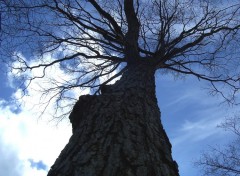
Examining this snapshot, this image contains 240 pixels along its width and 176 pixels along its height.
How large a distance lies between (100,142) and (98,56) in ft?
13.2

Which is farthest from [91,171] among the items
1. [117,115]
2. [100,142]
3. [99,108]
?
[99,108]

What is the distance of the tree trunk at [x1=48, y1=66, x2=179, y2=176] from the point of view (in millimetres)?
1861

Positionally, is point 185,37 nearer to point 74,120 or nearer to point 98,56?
point 98,56

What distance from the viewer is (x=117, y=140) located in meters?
2.21

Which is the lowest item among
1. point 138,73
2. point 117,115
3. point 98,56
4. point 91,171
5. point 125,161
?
point 91,171

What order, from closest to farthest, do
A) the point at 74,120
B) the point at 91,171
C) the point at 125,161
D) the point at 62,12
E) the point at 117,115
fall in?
the point at 91,171, the point at 125,161, the point at 117,115, the point at 74,120, the point at 62,12

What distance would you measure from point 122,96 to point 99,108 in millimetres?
425

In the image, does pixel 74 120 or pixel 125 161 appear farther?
pixel 74 120

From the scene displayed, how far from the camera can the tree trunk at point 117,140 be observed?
Answer: 1861 millimetres

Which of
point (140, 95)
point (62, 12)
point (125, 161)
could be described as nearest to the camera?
point (125, 161)

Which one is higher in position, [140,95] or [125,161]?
[140,95]

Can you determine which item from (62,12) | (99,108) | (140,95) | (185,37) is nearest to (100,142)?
(99,108)

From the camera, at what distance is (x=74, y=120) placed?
3.07 meters

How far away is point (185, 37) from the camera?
20.5ft
